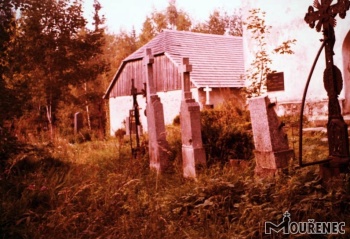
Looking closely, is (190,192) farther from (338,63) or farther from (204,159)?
(338,63)

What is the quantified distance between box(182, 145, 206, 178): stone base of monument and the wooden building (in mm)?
10806

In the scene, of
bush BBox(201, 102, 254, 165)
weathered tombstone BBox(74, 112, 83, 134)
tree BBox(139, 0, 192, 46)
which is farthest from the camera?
tree BBox(139, 0, 192, 46)

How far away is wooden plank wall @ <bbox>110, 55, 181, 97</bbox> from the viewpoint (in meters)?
19.1

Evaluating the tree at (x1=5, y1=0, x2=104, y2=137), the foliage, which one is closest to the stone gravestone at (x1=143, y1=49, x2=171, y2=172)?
the foliage

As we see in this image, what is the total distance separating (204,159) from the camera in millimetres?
6285

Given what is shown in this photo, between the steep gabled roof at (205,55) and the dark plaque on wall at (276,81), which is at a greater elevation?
the steep gabled roof at (205,55)

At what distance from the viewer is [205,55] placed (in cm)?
2034

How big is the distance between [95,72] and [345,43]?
33.6 feet

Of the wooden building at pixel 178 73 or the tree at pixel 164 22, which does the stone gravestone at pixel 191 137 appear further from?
the tree at pixel 164 22

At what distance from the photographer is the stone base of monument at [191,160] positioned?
615cm

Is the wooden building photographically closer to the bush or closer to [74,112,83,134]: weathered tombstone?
[74,112,83,134]: weathered tombstone

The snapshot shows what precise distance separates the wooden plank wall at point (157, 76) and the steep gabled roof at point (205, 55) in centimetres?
45

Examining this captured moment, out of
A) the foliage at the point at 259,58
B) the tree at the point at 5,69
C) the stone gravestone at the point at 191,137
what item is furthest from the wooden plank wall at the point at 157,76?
the tree at the point at 5,69

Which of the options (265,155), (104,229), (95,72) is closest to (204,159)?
(265,155)
